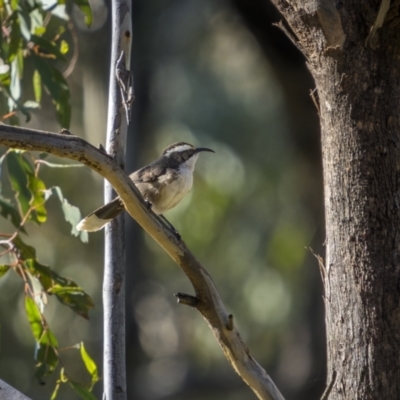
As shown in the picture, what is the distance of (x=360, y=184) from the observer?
1918 mm

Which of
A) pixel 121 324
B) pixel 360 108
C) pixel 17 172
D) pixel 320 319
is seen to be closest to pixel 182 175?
pixel 17 172

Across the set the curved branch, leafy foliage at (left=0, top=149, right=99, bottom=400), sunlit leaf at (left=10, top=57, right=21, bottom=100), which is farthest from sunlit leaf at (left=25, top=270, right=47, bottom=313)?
the curved branch

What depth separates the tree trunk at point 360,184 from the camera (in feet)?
6.15

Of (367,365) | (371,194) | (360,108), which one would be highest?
(360,108)

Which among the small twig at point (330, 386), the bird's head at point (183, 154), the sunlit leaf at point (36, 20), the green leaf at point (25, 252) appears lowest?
the small twig at point (330, 386)

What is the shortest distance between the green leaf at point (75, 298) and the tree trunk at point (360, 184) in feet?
4.13

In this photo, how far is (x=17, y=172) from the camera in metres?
3.10

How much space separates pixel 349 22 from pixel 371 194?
1.45ft

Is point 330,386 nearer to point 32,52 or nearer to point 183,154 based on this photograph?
point 183,154

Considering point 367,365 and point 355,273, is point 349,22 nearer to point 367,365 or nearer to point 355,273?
point 355,273

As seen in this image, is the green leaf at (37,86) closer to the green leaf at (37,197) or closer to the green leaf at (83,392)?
the green leaf at (37,197)

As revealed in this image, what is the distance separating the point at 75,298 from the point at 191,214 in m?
4.82

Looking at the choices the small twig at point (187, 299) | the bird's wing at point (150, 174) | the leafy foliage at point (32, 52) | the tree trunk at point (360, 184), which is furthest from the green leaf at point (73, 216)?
the tree trunk at point (360, 184)

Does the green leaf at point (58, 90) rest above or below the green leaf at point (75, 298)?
above
